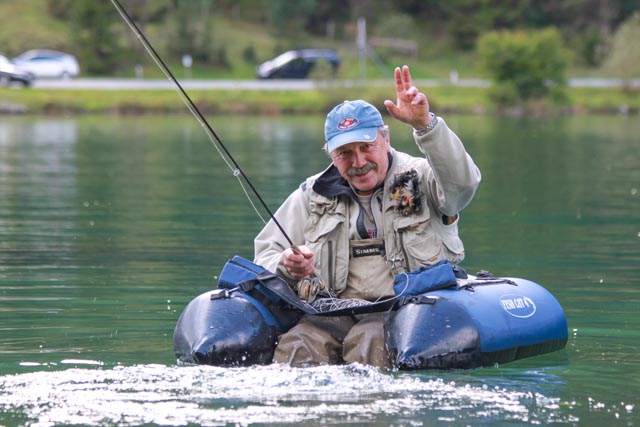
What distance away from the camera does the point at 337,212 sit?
711cm

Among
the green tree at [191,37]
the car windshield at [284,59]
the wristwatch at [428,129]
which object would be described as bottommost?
the wristwatch at [428,129]

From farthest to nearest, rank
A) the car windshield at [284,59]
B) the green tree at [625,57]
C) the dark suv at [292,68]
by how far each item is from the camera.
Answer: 1. the car windshield at [284,59]
2. the dark suv at [292,68]
3. the green tree at [625,57]

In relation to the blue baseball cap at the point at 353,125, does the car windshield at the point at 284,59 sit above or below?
above

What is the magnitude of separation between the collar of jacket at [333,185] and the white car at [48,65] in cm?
4406

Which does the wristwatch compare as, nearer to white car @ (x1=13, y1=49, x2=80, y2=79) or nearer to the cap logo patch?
the cap logo patch

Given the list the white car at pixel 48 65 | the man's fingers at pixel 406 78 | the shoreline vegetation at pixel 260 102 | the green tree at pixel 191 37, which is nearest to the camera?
the man's fingers at pixel 406 78

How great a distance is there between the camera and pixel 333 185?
716 centimetres

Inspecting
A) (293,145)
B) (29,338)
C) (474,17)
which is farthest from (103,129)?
(474,17)

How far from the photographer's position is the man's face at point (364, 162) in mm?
6945

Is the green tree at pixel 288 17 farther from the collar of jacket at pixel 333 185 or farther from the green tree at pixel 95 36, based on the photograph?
the collar of jacket at pixel 333 185

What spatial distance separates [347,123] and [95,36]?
157ft

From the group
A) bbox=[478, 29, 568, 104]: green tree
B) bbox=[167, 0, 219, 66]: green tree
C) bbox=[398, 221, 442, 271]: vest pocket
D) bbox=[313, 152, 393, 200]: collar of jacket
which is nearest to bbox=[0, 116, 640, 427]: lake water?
bbox=[398, 221, 442, 271]: vest pocket

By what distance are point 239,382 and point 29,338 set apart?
81.8 inches

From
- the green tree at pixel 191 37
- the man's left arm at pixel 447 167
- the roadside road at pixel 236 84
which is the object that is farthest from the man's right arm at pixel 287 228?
the green tree at pixel 191 37
